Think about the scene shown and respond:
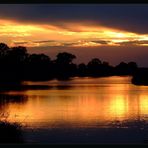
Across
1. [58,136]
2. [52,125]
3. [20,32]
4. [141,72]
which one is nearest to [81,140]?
[58,136]

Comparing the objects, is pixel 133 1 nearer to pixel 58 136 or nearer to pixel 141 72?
pixel 58 136

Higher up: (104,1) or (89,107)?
(104,1)

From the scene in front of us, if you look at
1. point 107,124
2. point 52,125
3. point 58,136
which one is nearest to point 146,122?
point 107,124

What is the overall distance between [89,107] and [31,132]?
10.8m

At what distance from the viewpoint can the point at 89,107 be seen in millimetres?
26750

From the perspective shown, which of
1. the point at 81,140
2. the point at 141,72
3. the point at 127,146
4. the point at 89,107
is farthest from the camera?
the point at 141,72

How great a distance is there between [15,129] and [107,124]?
28.7ft

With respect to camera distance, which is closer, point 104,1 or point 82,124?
point 104,1

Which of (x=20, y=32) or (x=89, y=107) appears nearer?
(x=89, y=107)

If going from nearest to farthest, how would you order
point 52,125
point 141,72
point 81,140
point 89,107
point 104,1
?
1. point 104,1
2. point 81,140
3. point 52,125
4. point 89,107
5. point 141,72

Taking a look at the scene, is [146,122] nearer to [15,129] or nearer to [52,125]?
[52,125]

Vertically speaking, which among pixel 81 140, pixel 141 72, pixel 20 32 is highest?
pixel 20 32

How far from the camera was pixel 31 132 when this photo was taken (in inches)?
639

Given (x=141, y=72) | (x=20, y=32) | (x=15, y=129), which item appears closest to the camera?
(x=15, y=129)
